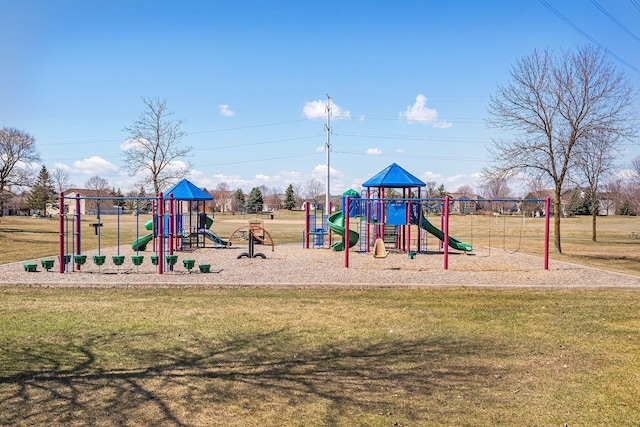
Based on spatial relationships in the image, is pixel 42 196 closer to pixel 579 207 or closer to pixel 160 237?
pixel 160 237

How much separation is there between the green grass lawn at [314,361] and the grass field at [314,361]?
0.03m

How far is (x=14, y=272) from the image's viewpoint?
15.2 meters

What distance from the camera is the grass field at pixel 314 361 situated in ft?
16.9

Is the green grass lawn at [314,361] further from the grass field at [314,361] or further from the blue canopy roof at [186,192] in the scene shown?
the blue canopy roof at [186,192]

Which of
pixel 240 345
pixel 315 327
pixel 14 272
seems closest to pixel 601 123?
pixel 315 327

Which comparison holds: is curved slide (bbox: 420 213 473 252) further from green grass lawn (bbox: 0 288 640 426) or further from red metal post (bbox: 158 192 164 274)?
green grass lawn (bbox: 0 288 640 426)

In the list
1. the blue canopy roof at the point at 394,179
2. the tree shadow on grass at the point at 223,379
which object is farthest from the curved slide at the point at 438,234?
the tree shadow on grass at the point at 223,379

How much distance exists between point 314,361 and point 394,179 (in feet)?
61.5

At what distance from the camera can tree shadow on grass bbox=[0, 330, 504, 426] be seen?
5.12 m

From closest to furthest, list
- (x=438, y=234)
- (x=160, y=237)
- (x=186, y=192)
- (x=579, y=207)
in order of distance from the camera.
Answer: (x=160, y=237), (x=438, y=234), (x=186, y=192), (x=579, y=207)

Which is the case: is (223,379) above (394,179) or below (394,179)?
Answer: below

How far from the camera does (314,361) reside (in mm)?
6848

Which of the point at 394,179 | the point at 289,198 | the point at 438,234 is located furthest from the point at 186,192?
the point at 289,198

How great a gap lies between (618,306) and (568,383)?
6.14 meters
